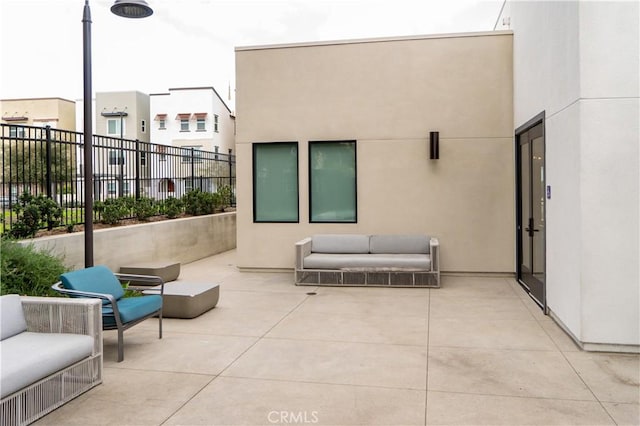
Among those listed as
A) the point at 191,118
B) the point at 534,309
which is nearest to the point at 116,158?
the point at 534,309

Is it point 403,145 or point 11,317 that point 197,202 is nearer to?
point 403,145

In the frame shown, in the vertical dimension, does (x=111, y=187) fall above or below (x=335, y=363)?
above

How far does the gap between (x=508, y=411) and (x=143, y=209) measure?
860 cm

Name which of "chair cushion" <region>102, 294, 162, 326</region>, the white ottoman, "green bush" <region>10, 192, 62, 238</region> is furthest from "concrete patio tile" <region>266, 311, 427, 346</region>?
"green bush" <region>10, 192, 62, 238</region>

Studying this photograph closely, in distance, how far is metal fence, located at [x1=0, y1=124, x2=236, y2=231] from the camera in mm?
7555

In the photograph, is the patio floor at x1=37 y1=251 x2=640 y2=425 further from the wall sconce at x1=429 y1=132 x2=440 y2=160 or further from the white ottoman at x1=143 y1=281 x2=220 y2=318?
the wall sconce at x1=429 y1=132 x2=440 y2=160

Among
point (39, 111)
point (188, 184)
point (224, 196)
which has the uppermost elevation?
point (39, 111)

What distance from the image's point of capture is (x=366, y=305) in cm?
726

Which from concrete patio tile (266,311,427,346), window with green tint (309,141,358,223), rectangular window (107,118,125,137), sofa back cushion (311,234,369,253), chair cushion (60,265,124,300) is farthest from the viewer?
rectangular window (107,118,125,137)

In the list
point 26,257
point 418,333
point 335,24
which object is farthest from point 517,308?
point 335,24

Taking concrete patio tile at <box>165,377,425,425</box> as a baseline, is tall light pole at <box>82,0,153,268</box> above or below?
above

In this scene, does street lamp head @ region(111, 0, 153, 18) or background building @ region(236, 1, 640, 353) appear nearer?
street lamp head @ region(111, 0, 153, 18)

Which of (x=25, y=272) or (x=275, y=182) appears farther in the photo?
(x=275, y=182)

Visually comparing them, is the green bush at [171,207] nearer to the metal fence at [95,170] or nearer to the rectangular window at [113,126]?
the metal fence at [95,170]
